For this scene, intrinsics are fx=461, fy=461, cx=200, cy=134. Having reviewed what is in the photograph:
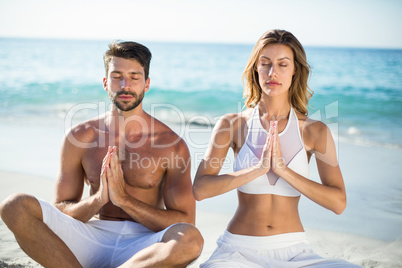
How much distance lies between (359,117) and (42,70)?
62.9 ft

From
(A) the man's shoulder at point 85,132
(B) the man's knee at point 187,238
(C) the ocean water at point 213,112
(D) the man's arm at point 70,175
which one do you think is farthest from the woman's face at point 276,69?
(C) the ocean water at point 213,112

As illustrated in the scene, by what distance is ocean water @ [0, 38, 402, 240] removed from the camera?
6.11m

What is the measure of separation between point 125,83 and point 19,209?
1.30 m

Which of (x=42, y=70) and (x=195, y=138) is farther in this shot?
(x=42, y=70)

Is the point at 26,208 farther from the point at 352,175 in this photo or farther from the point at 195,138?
the point at 195,138

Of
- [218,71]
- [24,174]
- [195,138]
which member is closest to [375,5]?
[218,71]

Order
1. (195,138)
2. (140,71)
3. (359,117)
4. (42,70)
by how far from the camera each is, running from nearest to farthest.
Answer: (140,71), (195,138), (359,117), (42,70)

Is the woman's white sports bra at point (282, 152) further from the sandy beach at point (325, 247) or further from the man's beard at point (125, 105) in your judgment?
the sandy beach at point (325, 247)

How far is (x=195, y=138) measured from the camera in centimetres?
1016

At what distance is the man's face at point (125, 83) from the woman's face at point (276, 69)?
1068mm

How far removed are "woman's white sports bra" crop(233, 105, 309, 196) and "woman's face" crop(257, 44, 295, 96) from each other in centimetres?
25

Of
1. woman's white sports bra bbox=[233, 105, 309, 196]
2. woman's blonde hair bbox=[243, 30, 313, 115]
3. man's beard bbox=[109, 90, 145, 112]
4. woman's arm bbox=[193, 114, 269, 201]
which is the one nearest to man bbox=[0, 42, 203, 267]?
man's beard bbox=[109, 90, 145, 112]

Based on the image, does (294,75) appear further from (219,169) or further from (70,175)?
(70,175)

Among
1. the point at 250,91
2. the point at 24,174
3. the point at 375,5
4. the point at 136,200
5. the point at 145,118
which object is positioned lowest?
the point at 24,174
